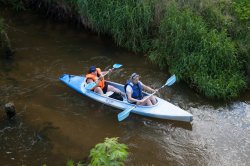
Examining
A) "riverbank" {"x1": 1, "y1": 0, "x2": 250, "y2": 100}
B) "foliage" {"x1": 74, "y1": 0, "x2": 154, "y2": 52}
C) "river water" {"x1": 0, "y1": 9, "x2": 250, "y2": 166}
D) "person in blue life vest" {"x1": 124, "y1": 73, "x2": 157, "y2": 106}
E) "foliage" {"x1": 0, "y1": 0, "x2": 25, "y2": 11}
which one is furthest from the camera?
"foliage" {"x1": 0, "y1": 0, "x2": 25, "y2": 11}

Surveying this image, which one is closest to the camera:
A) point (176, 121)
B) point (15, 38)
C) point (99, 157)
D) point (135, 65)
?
point (99, 157)

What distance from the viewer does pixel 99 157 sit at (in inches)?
164

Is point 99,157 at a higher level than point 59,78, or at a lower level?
higher

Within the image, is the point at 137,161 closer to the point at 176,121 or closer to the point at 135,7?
the point at 176,121

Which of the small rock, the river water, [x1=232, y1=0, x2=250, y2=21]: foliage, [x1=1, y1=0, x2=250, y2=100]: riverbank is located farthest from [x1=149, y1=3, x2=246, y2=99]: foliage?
the small rock

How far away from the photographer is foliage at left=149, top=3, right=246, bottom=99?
32.3 feet

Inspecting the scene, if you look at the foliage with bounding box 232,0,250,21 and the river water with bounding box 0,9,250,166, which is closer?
the river water with bounding box 0,9,250,166

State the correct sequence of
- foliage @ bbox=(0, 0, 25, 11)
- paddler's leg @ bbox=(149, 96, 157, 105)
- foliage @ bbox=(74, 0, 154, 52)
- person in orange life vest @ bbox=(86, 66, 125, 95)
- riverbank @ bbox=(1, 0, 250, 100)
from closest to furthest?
paddler's leg @ bbox=(149, 96, 157, 105), person in orange life vest @ bbox=(86, 66, 125, 95), riverbank @ bbox=(1, 0, 250, 100), foliage @ bbox=(74, 0, 154, 52), foliage @ bbox=(0, 0, 25, 11)

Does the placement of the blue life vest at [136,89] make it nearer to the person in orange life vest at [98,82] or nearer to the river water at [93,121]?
the river water at [93,121]

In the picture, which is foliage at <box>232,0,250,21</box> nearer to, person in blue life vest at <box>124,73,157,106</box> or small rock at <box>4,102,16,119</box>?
person in blue life vest at <box>124,73,157,106</box>

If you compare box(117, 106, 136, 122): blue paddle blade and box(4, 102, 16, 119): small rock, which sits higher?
box(117, 106, 136, 122): blue paddle blade

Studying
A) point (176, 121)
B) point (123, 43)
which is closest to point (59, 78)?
point (123, 43)

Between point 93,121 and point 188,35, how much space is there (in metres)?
3.58

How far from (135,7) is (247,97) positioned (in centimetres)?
414
